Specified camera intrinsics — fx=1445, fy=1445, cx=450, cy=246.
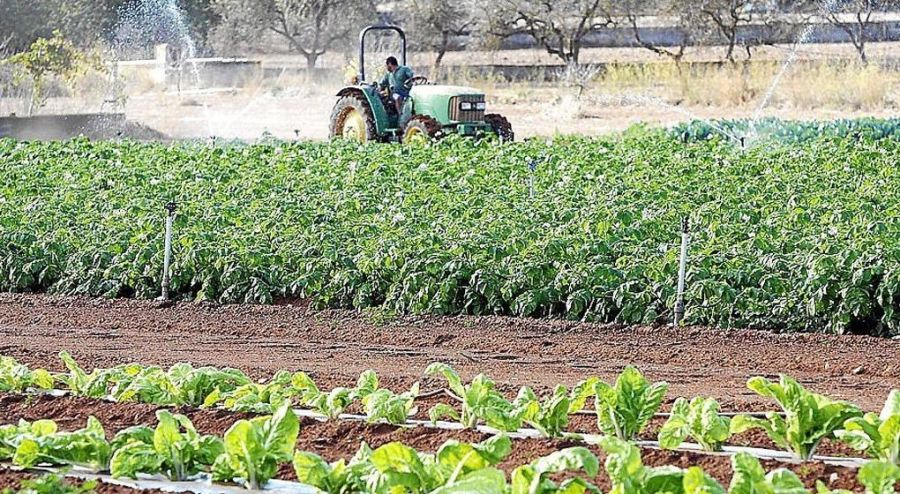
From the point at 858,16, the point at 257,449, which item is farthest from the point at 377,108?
the point at 858,16

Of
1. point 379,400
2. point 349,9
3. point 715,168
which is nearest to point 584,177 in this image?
point 715,168

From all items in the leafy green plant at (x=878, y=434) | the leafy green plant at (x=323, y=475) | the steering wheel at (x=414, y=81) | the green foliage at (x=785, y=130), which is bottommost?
the green foliage at (x=785, y=130)

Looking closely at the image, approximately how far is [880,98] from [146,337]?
95.8 ft

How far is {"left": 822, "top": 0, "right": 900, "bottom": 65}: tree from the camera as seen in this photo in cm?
4176

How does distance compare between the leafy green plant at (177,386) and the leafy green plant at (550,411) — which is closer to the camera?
the leafy green plant at (550,411)

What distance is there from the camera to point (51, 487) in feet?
15.8

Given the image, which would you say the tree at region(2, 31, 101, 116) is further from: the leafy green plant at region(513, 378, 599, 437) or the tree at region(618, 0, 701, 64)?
the leafy green plant at region(513, 378, 599, 437)

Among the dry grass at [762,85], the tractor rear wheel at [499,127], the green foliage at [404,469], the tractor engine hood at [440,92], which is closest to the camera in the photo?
the green foliage at [404,469]

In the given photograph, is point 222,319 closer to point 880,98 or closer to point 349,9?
point 880,98

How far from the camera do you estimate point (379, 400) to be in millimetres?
6203

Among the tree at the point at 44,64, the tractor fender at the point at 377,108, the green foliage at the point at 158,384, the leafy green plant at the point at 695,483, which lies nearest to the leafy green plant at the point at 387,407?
the green foliage at the point at 158,384

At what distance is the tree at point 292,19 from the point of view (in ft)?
152

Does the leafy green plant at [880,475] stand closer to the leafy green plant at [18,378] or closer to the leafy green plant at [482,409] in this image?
the leafy green plant at [482,409]

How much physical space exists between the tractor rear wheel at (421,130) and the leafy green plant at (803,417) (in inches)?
552
